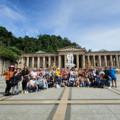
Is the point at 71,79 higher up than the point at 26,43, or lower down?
lower down

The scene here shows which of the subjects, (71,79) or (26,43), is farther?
(26,43)

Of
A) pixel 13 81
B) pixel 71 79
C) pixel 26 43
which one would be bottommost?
pixel 71 79

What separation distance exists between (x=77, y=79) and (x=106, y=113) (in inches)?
236

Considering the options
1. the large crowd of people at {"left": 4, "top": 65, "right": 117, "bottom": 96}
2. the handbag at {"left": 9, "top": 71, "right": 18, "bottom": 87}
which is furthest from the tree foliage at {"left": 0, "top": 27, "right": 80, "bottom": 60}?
the handbag at {"left": 9, "top": 71, "right": 18, "bottom": 87}

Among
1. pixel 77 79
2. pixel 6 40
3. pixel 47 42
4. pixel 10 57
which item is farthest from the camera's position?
pixel 47 42

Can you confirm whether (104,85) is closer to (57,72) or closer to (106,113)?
(57,72)

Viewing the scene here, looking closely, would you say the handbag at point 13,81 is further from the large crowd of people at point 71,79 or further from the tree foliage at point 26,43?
the tree foliage at point 26,43

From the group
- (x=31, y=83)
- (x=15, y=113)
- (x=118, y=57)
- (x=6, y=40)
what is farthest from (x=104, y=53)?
(x=6, y=40)

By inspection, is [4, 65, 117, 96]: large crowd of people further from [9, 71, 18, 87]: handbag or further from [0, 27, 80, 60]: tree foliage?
[0, 27, 80, 60]: tree foliage

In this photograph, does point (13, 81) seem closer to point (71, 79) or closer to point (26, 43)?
point (71, 79)

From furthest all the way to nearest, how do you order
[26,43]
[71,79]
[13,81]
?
[26,43] → [71,79] → [13,81]

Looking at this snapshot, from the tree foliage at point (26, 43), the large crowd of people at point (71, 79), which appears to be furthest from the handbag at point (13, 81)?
the tree foliage at point (26, 43)

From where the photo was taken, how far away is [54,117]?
2.95 meters

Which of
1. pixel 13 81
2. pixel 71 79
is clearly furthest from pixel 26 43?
pixel 13 81
